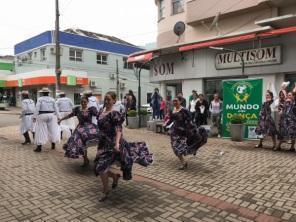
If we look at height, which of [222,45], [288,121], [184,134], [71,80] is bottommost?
[184,134]

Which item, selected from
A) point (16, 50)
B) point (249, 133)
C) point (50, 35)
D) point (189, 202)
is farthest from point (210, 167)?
point (16, 50)

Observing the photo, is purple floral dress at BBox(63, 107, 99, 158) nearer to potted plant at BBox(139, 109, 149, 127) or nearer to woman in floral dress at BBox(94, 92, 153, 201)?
woman in floral dress at BBox(94, 92, 153, 201)

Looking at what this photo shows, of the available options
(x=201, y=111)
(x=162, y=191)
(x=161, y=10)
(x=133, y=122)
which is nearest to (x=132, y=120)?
(x=133, y=122)

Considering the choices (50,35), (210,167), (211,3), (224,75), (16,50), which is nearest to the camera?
(210,167)

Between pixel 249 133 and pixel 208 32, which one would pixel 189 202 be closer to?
pixel 249 133

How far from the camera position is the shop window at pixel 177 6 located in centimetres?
1760

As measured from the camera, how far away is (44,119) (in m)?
9.11

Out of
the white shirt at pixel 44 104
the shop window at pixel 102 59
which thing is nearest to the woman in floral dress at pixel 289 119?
the white shirt at pixel 44 104

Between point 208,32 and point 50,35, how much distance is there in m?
21.8

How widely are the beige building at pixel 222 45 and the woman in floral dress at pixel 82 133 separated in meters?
7.27

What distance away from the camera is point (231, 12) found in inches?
543

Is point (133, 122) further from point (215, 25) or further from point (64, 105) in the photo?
point (215, 25)

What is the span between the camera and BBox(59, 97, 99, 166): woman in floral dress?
654 centimetres

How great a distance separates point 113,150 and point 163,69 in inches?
467
